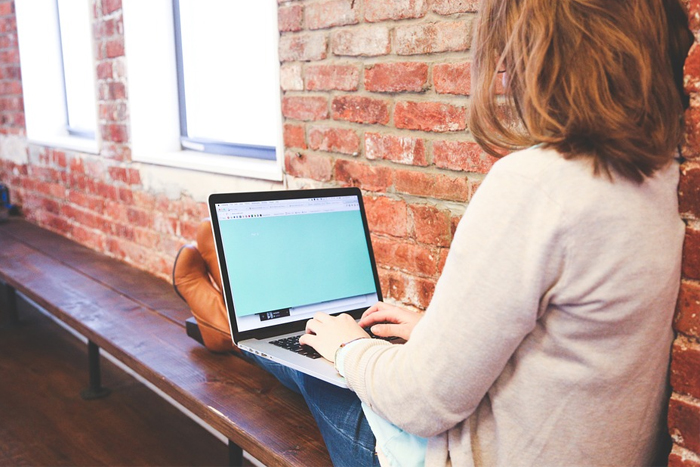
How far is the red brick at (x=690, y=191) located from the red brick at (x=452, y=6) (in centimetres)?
68

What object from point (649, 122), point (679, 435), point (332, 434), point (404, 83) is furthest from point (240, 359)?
point (649, 122)

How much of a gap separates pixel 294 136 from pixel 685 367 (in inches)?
53.6

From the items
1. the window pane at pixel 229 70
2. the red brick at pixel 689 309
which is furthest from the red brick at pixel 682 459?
the window pane at pixel 229 70

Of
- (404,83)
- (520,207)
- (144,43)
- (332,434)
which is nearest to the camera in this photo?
(520,207)

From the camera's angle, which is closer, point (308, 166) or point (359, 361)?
point (359, 361)

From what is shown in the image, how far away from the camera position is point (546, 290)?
0.83 meters

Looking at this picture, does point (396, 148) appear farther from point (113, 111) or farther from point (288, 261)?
point (113, 111)

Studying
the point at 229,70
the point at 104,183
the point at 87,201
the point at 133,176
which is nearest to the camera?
the point at 229,70

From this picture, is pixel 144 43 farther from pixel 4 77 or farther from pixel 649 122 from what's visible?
pixel 649 122

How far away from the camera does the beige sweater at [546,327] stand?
2.64ft

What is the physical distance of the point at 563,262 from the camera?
806 millimetres

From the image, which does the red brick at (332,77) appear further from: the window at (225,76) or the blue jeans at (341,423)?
the blue jeans at (341,423)

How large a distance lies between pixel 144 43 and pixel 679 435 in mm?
2437

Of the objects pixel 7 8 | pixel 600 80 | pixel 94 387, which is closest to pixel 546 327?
pixel 600 80
